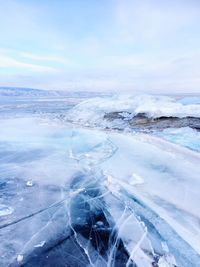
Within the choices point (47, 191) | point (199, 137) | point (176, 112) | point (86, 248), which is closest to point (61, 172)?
point (47, 191)

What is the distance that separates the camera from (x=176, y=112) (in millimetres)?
10195

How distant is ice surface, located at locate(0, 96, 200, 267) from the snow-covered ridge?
4115 mm

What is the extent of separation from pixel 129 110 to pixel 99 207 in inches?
381

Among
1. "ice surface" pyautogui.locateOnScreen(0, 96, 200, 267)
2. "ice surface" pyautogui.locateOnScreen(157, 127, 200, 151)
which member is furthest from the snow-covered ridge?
"ice surface" pyautogui.locateOnScreen(0, 96, 200, 267)

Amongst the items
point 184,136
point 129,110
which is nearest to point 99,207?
point 184,136

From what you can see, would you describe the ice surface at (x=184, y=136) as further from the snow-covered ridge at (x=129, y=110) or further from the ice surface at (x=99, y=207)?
the snow-covered ridge at (x=129, y=110)

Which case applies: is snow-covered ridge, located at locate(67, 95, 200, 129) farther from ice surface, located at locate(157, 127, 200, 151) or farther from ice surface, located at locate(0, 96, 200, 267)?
ice surface, located at locate(0, 96, 200, 267)

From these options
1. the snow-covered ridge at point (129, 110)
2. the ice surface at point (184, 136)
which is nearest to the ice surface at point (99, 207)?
the ice surface at point (184, 136)

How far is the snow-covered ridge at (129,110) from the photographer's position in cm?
1031

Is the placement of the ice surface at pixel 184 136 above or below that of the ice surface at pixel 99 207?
below

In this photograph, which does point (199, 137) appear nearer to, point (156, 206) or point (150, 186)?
point (150, 186)

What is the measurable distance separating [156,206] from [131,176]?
1159 millimetres

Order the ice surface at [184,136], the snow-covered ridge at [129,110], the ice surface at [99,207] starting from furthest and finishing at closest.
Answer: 1. the snow-covered ridge at [129,110]
2. the ice surface at [184,136]
3. the ice surface at [99,207]

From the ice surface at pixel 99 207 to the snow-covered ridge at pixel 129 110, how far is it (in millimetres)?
4115
